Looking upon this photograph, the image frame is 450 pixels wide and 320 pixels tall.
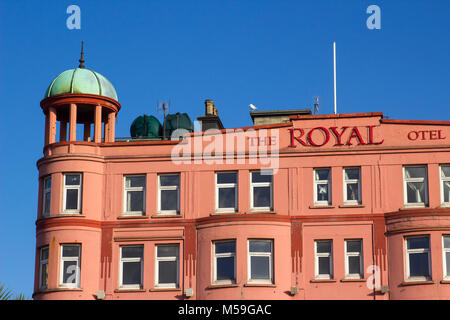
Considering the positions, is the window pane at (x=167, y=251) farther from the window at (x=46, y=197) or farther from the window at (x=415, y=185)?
the window at (x=415, y=185)

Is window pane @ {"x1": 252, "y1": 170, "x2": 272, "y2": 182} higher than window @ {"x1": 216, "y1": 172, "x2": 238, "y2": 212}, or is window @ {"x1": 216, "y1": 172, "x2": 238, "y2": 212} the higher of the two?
window pane @ {"x1": 252, "y1": 170, "x2": 272, "y2": 182}

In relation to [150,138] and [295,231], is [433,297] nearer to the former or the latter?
[295,231]

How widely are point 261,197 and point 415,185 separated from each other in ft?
27.7

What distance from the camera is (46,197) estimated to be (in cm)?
6278

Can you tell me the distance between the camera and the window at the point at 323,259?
Answer: 6019 centimetres

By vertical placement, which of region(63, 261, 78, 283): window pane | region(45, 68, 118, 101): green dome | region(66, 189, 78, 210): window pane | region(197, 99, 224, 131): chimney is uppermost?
region(45, 68, 118, 101): green dome

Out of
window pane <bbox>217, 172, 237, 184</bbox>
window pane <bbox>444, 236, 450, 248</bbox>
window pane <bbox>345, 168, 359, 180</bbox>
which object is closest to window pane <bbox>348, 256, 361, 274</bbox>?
window pane <bbox>345, 168, 359, 180</bbox>

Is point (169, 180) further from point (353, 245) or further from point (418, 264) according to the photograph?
point (418, 264)

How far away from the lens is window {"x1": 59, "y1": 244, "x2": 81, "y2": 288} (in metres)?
60.5

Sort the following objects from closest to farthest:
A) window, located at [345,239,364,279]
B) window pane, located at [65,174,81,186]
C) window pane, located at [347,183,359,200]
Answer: window, located at [345,239,364,279] < window pane, located at [347,183,359,200] < window pane, located at [65,174,81,186]

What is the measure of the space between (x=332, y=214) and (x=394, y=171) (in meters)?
4.16

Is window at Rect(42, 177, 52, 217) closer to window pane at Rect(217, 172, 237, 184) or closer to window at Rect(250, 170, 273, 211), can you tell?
window pane at Rect(217, 172, 237, 184)

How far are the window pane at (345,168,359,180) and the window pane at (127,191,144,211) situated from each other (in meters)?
11.5
